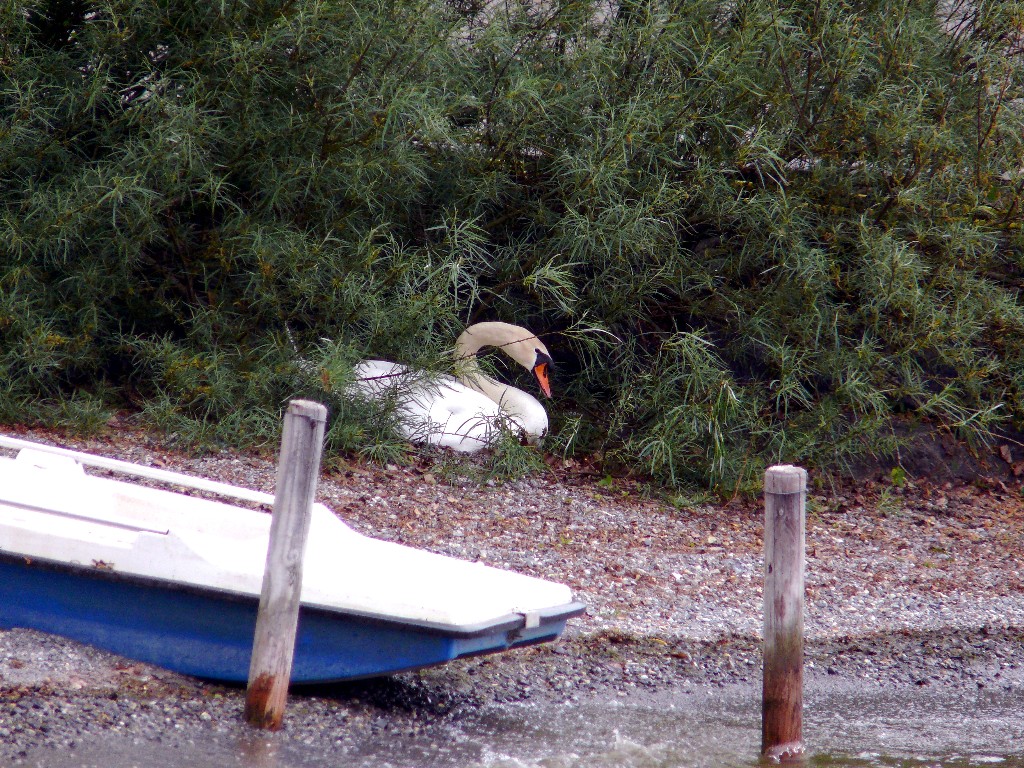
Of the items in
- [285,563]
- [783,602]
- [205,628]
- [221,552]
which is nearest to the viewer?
[285,563]

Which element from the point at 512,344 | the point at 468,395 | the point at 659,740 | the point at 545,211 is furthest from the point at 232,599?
the point at 545,211

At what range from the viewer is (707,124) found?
7242 millimetres

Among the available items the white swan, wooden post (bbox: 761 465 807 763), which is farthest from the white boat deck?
the white swan

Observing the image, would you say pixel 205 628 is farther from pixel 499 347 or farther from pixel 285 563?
pixel 499 347

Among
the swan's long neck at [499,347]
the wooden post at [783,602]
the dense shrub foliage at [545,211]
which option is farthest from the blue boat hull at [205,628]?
the swan's long neck at [499,347]

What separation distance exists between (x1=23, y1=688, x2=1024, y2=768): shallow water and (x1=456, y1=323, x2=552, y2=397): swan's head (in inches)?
119

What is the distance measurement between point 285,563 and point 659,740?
4.96ft

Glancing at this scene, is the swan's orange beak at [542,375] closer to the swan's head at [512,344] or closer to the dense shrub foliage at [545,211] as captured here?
the swan's head at [512,344]

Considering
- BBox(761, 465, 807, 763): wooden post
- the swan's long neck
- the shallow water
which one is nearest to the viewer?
the shallow water

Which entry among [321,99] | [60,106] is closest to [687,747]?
[321,99]

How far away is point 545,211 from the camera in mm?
7262

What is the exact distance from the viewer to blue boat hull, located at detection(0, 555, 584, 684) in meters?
3.72

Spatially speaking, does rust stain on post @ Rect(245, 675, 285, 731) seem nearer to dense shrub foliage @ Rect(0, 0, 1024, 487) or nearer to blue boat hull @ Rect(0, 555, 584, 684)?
blue boat hull @ Rect(0, 555, 584, 684)

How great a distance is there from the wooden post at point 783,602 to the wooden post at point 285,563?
1508mm
